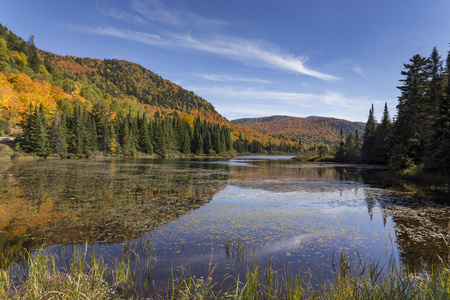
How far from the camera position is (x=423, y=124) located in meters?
34.5

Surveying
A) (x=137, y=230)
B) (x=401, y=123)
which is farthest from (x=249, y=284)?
(x=401, y=123)

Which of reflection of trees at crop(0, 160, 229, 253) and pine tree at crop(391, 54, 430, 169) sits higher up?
pine tree at crop(391, 54, 430, 169)

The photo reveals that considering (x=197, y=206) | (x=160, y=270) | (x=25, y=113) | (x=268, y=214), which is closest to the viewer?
(x=160, y=270)

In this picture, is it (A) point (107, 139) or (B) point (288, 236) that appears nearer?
(B) point (288, 236)

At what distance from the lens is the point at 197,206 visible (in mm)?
13594

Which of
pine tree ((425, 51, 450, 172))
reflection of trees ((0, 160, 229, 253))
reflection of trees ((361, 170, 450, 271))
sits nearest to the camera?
reflection of trees ((361, 170, 450, 271))

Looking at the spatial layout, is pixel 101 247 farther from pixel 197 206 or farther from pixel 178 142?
pixel 178 142

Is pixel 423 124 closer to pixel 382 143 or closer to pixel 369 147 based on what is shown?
pixel 382 143

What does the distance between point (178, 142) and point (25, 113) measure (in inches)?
1954

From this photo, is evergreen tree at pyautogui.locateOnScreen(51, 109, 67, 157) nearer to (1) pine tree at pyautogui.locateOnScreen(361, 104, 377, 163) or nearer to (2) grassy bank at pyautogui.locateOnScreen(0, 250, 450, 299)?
(2) grassy bank at pyautogui.locateOnScreen(0, 250, 450, 299)

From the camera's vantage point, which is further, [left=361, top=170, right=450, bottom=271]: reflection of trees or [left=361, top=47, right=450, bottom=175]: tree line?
[left=361, top=47, right=450, bottom=175]: tree line

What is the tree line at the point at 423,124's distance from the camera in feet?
76.2

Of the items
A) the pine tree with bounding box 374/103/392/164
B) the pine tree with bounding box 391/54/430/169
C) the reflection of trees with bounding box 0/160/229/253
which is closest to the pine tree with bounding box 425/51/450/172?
the pine tree with bounding box 391/54/430/169

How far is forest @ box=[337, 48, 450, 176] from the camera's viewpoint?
2327 centimetres
